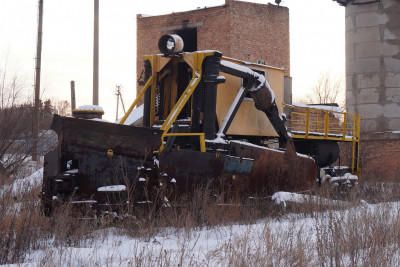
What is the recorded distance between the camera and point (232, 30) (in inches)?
958

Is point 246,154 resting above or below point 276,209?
above

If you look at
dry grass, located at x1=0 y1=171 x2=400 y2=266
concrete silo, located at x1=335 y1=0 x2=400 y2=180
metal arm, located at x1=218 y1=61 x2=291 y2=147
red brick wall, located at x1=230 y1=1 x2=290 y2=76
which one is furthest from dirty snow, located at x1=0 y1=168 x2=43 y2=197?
concrete silo, located at x1=335 y1=0 x2=400 y2=180

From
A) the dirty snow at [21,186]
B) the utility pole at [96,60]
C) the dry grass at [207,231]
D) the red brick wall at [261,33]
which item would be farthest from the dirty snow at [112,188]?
the red brick wall at [261,33]

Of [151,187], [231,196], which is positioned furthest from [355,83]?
[151,187]

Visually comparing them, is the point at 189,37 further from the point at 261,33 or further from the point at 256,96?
the point at 256,96

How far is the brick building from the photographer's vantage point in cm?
2453

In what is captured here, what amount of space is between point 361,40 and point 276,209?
17.3 metres

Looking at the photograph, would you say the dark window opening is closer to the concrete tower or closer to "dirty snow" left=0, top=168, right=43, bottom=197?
the concrete tower

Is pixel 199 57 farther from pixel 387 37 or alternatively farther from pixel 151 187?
pixel 387 37

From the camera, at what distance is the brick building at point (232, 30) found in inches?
966

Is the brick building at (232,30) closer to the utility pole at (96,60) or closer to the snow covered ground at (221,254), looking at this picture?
the utility pole at (96,60)

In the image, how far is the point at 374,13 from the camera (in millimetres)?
23641

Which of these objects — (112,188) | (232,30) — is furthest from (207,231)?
(232,30)

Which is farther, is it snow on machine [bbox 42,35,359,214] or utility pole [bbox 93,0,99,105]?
utility pole [bbox 93,0,99,105]
